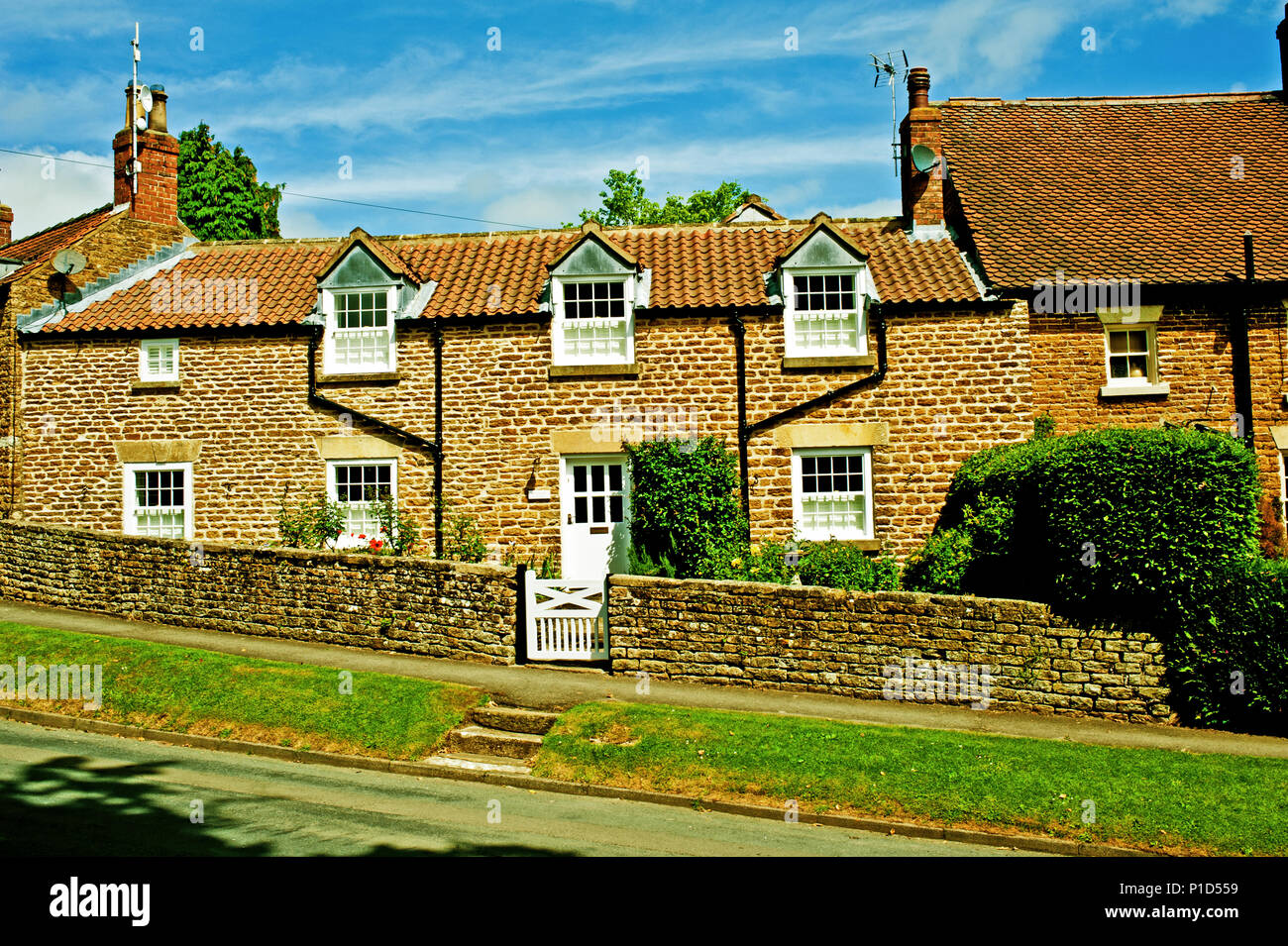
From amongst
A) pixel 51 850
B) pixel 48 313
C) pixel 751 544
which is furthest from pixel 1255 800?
pixel 48 313

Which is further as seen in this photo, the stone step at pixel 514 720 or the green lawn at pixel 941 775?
the stone step at pixel 514 720

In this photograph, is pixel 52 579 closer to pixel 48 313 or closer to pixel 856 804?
pixel 48 313

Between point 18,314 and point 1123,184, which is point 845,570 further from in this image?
point 18,314

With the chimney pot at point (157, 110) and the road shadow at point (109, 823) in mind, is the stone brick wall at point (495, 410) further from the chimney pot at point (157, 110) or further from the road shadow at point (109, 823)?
the road shadow at point (109, 823)

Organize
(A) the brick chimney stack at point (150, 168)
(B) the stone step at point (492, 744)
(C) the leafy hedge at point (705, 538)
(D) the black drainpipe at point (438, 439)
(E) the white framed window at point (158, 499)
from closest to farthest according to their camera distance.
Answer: (B) the stone step at point (492, 744)
(C) the leafy hedge at point (705, 538)
(D) the black drainpipe at point (438, 439)
(E) the white framed window at point (158, 499)
(A) the brick chimney stack at point (150, 168)

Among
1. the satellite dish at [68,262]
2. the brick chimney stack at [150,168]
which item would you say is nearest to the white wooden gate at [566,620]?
the satellite dish at [68,262]

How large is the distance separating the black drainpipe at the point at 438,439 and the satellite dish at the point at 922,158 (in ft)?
35.0

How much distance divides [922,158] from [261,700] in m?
16.7

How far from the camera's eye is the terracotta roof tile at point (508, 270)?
764 inches

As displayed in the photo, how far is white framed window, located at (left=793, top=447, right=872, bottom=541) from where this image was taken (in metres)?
18.6

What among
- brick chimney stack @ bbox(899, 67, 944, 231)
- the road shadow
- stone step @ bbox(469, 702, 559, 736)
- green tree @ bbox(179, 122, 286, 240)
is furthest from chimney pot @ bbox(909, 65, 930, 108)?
green tree @ bbox(179, 122, 286, 240)

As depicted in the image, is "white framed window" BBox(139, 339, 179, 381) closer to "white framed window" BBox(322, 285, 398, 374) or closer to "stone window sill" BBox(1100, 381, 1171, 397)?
"white framed window" BBox(322, 285, 398, 374)

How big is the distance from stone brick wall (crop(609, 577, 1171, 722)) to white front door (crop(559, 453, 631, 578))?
12.1 feet
